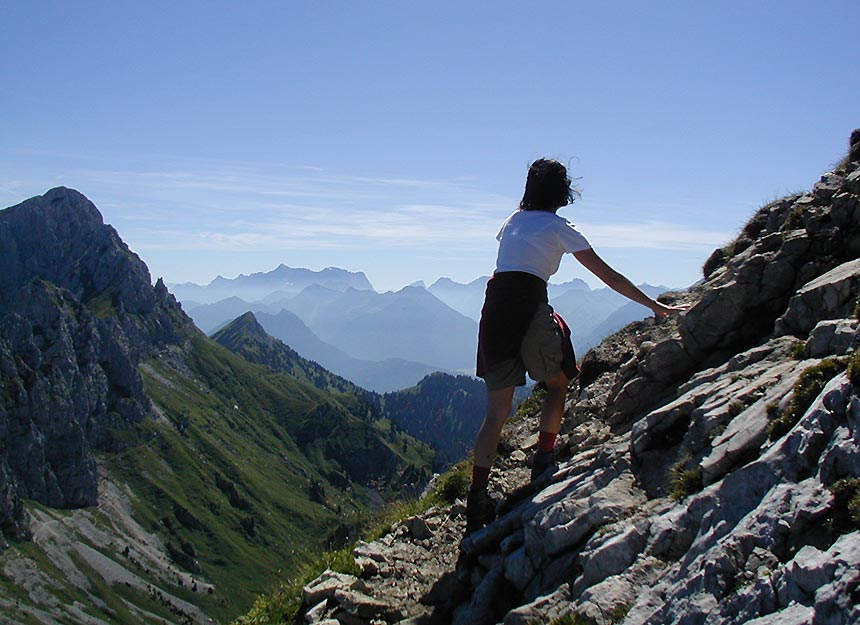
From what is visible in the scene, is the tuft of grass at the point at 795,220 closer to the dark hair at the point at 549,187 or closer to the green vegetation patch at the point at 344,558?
the dark hair at the point at 549,187

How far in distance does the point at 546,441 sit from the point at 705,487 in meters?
3.92

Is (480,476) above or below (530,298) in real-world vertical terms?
below

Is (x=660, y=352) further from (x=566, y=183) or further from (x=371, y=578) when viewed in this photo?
(x=371, y=578)

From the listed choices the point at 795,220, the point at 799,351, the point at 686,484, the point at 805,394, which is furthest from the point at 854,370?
the point at 795,220

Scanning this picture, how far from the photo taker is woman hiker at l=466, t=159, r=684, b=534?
10.3 metres

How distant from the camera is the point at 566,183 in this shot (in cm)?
1066

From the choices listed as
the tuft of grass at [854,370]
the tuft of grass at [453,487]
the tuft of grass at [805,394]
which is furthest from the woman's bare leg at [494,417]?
the tuft of grass at [854,370]

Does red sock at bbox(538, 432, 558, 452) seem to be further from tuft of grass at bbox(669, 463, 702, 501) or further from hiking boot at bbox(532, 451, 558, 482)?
tuft of grass at bbox(669, 463, 702, 501)

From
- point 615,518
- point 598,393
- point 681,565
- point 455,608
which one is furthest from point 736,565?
point 598,393

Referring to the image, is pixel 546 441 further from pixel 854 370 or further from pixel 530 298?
pixel 854 370

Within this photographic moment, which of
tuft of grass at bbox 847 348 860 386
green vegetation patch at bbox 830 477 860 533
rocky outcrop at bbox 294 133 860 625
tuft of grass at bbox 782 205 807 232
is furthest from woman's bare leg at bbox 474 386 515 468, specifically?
tuft of grass at bbox 782 205 807 232

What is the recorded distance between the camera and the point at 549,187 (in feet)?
34.8

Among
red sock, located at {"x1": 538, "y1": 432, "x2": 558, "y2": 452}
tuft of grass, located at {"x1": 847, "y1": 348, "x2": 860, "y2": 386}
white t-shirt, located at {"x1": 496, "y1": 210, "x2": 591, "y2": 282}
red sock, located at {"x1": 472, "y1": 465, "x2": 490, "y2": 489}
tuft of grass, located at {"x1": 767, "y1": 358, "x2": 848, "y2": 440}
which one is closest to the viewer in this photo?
tuft of grass, located at {"x1": 847, "y1": 348, "x2": 860, "y2": 386}

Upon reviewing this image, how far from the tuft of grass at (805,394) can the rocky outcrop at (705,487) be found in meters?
0.02
